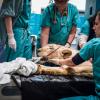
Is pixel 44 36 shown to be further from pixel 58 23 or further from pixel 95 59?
pixel 95 59

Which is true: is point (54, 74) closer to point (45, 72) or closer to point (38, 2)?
point (45, 72)

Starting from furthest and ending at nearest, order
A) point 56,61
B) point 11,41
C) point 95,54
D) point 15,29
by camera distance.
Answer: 1. point 15,29
2. point 11,41
3. point 56,61
4. point 95,54

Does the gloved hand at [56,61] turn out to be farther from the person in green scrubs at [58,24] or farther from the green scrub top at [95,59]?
the person in green scrubs at [58,24]

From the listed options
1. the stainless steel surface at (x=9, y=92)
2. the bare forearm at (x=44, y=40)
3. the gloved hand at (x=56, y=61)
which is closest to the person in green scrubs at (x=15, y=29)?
the bare forearm at (x=44, y=40)

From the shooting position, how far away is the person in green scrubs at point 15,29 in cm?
252

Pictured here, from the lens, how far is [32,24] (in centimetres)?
445

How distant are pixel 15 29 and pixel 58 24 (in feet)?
1.38

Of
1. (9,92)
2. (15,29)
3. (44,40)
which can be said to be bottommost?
(9,92)


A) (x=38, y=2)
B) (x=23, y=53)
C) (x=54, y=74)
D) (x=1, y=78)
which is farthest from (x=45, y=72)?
(x=38, y=2)

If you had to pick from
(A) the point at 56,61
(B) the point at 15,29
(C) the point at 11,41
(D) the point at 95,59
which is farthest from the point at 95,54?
(B) the point at 15,29

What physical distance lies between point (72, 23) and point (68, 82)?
1.23 meters

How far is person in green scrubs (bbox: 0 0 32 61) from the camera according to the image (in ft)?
8.27

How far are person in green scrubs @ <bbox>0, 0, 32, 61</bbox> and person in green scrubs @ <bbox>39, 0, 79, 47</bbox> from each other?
0.17 meters

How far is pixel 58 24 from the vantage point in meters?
2.75
